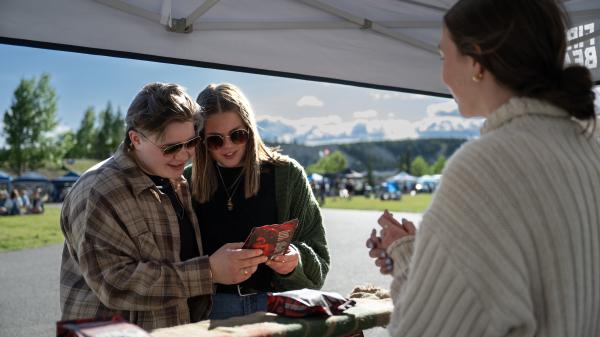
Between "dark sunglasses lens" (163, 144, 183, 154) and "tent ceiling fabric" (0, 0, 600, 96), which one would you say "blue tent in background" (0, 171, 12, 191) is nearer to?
"tent ceiling fabric" (0, 0, 600, 96)

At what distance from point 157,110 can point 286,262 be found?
0.82 metres

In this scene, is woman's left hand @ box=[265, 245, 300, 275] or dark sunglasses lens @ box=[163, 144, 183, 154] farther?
woman's left hand @ box=[265, 245, 300, 275]

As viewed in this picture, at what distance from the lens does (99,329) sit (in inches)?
51.4

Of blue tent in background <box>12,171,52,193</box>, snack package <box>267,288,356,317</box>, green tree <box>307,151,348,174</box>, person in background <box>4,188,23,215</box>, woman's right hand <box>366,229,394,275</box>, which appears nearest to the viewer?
woman's right hand <box>366,229,394,275</box>

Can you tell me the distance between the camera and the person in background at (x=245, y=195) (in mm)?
2465

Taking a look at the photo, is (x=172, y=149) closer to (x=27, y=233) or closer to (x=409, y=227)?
(x=409, y=227)

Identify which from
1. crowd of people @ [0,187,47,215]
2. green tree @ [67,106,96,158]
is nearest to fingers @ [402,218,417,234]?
crowd of people @ [0,187,47,215]

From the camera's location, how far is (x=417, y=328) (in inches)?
48.5

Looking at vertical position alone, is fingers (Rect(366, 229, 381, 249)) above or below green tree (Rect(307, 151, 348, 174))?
above

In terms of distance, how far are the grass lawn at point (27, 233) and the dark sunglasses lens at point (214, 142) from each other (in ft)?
47.4

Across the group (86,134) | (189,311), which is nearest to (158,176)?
(189,311)

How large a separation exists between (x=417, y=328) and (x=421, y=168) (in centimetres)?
12783

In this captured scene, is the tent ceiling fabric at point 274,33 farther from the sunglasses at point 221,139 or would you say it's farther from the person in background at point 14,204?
the person in background at point 14,204

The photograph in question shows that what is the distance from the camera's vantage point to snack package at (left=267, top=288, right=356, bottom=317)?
1.79m
